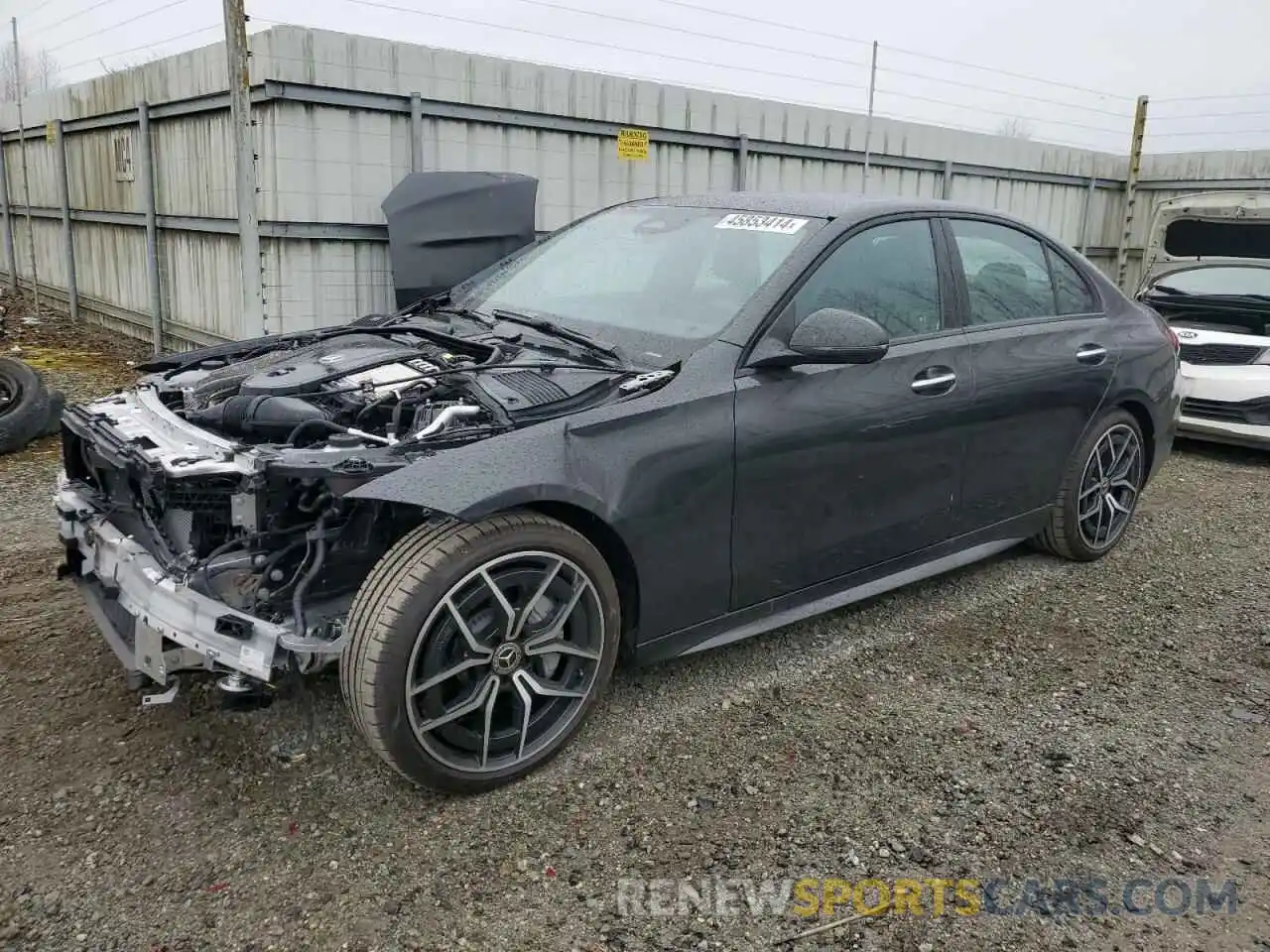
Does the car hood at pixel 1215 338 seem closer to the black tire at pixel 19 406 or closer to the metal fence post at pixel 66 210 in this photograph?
the black tire at pixel 19 406

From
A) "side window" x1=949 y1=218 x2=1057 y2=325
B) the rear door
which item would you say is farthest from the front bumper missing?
"side window" x1=949 y1=218 x2=1057 y2=325

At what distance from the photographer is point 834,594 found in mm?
3639

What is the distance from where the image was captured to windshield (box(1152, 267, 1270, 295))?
7789 mm

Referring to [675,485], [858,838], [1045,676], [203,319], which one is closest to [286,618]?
[675,485]

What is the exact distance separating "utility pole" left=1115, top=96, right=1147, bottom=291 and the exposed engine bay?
12514mm

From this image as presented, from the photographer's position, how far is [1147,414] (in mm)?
4844

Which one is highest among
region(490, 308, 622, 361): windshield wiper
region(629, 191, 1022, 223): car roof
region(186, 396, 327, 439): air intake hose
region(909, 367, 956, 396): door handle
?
region(629, 191, 1022, 223): car roof

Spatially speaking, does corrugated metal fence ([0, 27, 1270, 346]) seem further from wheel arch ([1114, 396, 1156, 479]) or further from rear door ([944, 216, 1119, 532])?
rear door ([944, 216, 1119, 532])

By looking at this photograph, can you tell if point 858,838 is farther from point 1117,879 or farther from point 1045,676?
point 1045,676

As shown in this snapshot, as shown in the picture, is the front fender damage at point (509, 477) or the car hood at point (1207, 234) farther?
the car hood at point (1207, 234)

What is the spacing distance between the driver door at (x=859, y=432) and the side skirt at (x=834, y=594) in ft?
0.15

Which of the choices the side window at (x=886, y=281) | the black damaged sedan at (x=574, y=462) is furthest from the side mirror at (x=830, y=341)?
the side window at (x=886, y=281)

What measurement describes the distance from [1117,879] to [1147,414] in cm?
286

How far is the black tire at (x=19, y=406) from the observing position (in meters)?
6.15
